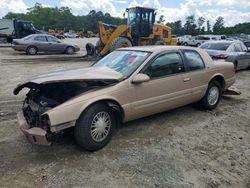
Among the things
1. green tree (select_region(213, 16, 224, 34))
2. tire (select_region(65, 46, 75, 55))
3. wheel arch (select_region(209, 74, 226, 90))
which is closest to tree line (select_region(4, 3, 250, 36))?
green tree (select_region(213, 16, 224, 34))

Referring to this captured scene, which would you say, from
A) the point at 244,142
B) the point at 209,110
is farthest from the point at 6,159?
the point at 209,110

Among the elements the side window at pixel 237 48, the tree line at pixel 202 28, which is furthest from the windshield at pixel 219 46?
the tree line at pixel 202 28

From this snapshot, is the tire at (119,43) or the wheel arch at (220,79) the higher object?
the tire at (119,43)

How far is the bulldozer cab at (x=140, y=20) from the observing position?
1806 cm

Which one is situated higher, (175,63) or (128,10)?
(128,10)

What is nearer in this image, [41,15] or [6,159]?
[6,159]

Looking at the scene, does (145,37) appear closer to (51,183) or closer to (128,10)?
(128,10)

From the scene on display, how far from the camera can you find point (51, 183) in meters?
3.79

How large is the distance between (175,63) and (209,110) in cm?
172

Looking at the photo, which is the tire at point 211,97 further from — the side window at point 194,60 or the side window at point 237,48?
the side window at point 237,48

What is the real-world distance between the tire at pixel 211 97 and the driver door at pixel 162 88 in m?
0.68

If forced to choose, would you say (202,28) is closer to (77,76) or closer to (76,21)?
(76,21)

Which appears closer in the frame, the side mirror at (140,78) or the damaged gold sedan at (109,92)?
the damaged gold sedan at (109,92)

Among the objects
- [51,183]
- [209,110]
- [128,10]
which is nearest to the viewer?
[51,183]
